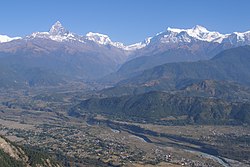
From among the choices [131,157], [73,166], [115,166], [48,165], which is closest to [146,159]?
[131,157]

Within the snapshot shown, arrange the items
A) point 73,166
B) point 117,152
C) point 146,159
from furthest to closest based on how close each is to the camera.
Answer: point 117,152, point 146,159, point 73,166

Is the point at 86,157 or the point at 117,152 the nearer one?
the point at 86,157

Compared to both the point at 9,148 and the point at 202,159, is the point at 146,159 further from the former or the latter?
the point at 9,148

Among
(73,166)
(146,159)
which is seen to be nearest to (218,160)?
(146,159)

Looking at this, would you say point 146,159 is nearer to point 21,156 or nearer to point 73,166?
point 73,166

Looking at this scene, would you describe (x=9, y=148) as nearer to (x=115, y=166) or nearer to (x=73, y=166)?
(x=73, y=166)

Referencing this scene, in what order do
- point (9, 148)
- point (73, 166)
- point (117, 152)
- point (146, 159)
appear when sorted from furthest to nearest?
point (117, 152) → point (146, 159) → point (73, 166) → point (9, 148)

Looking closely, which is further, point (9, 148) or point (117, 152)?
point (117, 152)

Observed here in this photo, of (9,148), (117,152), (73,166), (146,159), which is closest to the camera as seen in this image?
(9,148)
